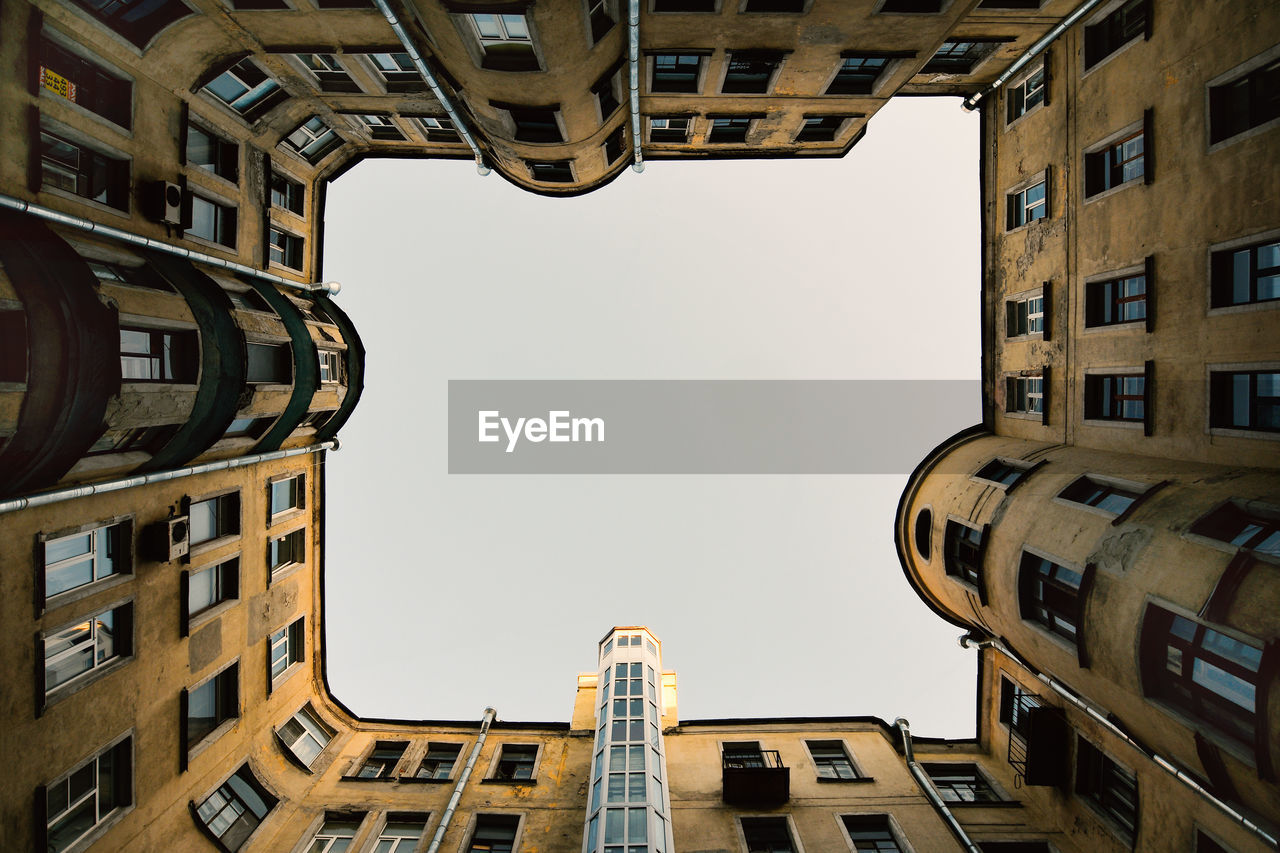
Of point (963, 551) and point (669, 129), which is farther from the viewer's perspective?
point (669, 129)

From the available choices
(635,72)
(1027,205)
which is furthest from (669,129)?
(1027,205)

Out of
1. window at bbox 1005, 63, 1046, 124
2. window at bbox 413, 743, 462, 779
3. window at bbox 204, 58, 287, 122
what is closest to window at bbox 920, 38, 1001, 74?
window at bbox 1005, 63, 1046, 124

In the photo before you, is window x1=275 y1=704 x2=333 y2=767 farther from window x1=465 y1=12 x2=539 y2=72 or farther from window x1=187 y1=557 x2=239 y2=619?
window x1=465 y1=12 x2=539 y2=72

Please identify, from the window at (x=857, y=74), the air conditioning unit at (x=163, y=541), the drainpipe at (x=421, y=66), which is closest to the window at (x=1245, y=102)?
the window at (x=857, y=74)

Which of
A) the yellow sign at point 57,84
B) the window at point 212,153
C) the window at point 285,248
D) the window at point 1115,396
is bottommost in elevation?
the window at point 1115,396

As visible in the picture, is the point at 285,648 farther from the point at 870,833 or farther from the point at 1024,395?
the point at 1024,395

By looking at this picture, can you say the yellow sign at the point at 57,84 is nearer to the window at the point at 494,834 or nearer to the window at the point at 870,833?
the window at the point at 494,834
